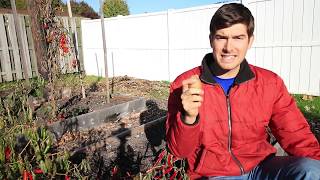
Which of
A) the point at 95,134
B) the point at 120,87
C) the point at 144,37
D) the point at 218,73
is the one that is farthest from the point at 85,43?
the point at 218,73

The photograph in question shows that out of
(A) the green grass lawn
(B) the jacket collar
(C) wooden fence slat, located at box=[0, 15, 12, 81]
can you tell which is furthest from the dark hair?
(C) wooden fence slat, located at box=[0, 15, 12, 81]

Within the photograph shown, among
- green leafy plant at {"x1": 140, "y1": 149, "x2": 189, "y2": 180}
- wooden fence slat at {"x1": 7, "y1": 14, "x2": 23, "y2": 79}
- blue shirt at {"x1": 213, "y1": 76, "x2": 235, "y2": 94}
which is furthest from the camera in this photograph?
wooden fence slat at {"x1": 7, "y1": 14, "x2": 23, "y2": 79}

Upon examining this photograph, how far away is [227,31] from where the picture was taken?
2027 mm

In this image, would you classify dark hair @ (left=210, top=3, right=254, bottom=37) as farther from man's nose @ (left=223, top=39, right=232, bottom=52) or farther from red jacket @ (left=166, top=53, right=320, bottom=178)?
red jacket @ (left=166, top=53, right=320, bottom=178)

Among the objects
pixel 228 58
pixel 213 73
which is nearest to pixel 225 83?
pixel 213 73

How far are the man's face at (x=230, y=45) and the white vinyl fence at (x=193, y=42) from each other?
5.41 m

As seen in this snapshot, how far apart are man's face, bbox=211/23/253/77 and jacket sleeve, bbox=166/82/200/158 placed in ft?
1.19

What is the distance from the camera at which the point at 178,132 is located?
1866 mm

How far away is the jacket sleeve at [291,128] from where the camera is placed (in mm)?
2020

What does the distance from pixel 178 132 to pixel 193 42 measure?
24.1 feet

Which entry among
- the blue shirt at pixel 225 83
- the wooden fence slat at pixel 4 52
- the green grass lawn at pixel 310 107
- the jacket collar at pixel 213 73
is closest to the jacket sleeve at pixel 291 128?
the jacket collar at pixel 213 73

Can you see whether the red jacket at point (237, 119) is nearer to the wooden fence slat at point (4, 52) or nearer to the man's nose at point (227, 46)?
the man's nose at point (227, 46)

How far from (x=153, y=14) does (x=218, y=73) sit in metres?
8.23

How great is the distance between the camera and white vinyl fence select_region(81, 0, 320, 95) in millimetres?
6812
